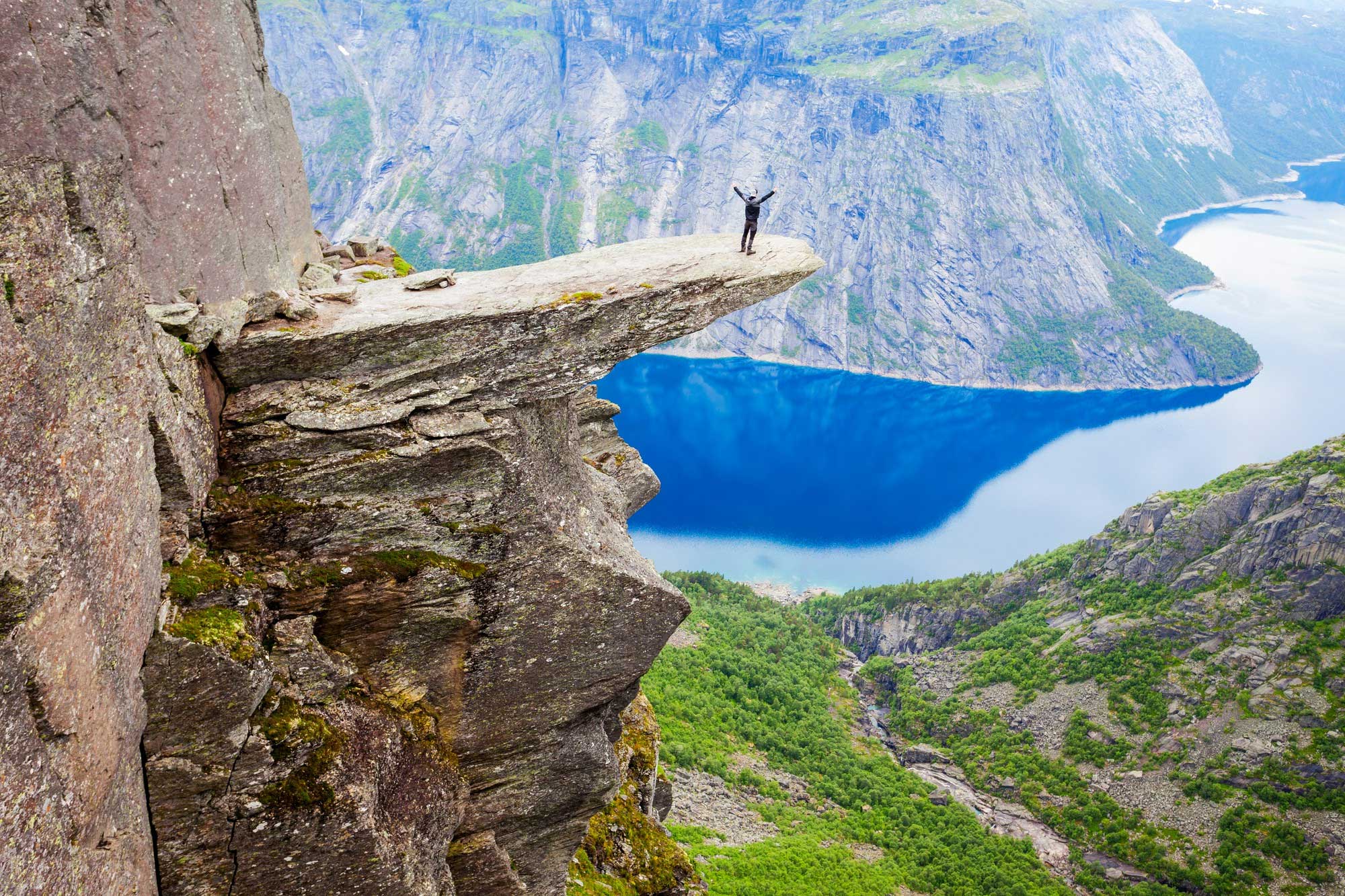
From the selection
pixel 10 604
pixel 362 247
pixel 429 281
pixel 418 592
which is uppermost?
pixel 429 281

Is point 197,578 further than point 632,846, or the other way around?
point 632,846

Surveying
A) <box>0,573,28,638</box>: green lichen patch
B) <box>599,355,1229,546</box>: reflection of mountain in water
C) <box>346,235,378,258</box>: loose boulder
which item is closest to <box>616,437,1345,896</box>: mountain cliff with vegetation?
<box>346,235,378,258</box>: loose boulder

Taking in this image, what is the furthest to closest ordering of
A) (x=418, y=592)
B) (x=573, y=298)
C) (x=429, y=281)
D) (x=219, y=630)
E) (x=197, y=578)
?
1. (x=429, y=281)
2. (x=573, y=298)
3. (x=418, y=592)
4. (x=197, y=578)
5. (x=219, y=630)

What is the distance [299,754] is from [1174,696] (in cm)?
6831

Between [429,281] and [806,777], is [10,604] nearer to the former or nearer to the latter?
[429,281]

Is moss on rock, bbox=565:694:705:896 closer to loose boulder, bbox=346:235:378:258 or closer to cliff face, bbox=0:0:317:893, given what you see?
cliff face, bbox=0:0:317:893

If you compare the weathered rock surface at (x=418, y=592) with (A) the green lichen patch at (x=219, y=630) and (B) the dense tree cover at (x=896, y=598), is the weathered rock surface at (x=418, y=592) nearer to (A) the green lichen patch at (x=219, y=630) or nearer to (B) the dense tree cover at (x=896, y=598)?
(A) the green lichen patch at (x=219, y=630)

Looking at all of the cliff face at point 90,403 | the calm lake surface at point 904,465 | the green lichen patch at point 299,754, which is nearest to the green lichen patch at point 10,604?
the cliff face at point 90,403

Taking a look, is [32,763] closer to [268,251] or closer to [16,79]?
[16,79]

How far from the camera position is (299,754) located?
38.6 feet

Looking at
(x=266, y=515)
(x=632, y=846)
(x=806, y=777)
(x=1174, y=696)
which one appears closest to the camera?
(x=266, y=515)

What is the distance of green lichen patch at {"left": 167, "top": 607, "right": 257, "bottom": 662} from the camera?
10992mm

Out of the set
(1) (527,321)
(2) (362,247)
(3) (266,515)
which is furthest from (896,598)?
(3) (266,515)

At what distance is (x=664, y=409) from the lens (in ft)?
553
